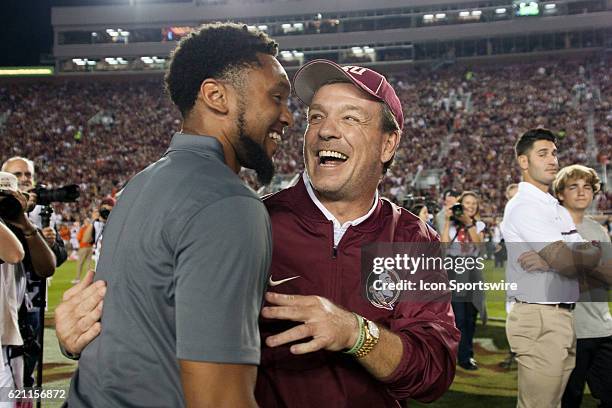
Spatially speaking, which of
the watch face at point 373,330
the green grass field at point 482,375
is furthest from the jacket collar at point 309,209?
the green grass field at point 482,375

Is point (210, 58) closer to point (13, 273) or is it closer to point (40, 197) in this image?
point (13, 273)

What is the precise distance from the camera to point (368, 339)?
1826 millimetres

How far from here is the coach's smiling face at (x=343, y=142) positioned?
7.46 ft

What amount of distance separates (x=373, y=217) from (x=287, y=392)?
2.16 feet

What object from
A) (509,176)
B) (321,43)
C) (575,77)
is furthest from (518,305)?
(321,43)

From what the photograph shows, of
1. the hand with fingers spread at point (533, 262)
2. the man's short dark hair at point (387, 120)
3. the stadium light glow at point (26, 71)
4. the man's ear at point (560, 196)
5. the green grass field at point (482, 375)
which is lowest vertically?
the green grass field at point (482, 375)

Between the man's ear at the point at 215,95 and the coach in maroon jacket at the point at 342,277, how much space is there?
52 cm

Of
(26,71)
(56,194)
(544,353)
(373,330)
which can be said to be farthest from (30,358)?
(26,71)

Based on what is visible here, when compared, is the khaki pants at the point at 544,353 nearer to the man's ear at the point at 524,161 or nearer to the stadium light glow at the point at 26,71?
the man's ear at the point at 524,161

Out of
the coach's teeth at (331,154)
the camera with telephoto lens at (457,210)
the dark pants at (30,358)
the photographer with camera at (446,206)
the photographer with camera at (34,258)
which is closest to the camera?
the coach's teeth at (331,154)

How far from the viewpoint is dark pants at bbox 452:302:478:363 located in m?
6.79

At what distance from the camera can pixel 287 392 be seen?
79.0 inches

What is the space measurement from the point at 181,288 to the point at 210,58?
74cm

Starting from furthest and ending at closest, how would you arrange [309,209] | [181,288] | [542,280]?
1. [542,280]
2. [309,209]
3. [181,288]
